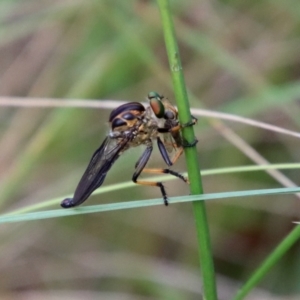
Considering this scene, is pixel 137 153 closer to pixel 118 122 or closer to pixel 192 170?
pixel 118 122

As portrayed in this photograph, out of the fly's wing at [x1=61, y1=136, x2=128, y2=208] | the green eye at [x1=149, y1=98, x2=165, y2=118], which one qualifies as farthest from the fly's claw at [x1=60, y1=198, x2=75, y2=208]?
the green eye at [x1=149, y1=98, x2=165, y2=118]

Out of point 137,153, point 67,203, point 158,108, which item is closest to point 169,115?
point 158,108

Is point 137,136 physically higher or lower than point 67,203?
higher

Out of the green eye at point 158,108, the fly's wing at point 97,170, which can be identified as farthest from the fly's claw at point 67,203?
the green eye at point 158,108

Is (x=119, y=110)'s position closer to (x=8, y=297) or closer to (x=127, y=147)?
(x=127, y=147)

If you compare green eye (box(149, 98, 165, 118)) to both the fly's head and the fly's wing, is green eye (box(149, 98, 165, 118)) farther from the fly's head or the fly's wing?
the fly's wing

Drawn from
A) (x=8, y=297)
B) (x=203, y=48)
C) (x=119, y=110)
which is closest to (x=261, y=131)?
(x=203, y=48)
